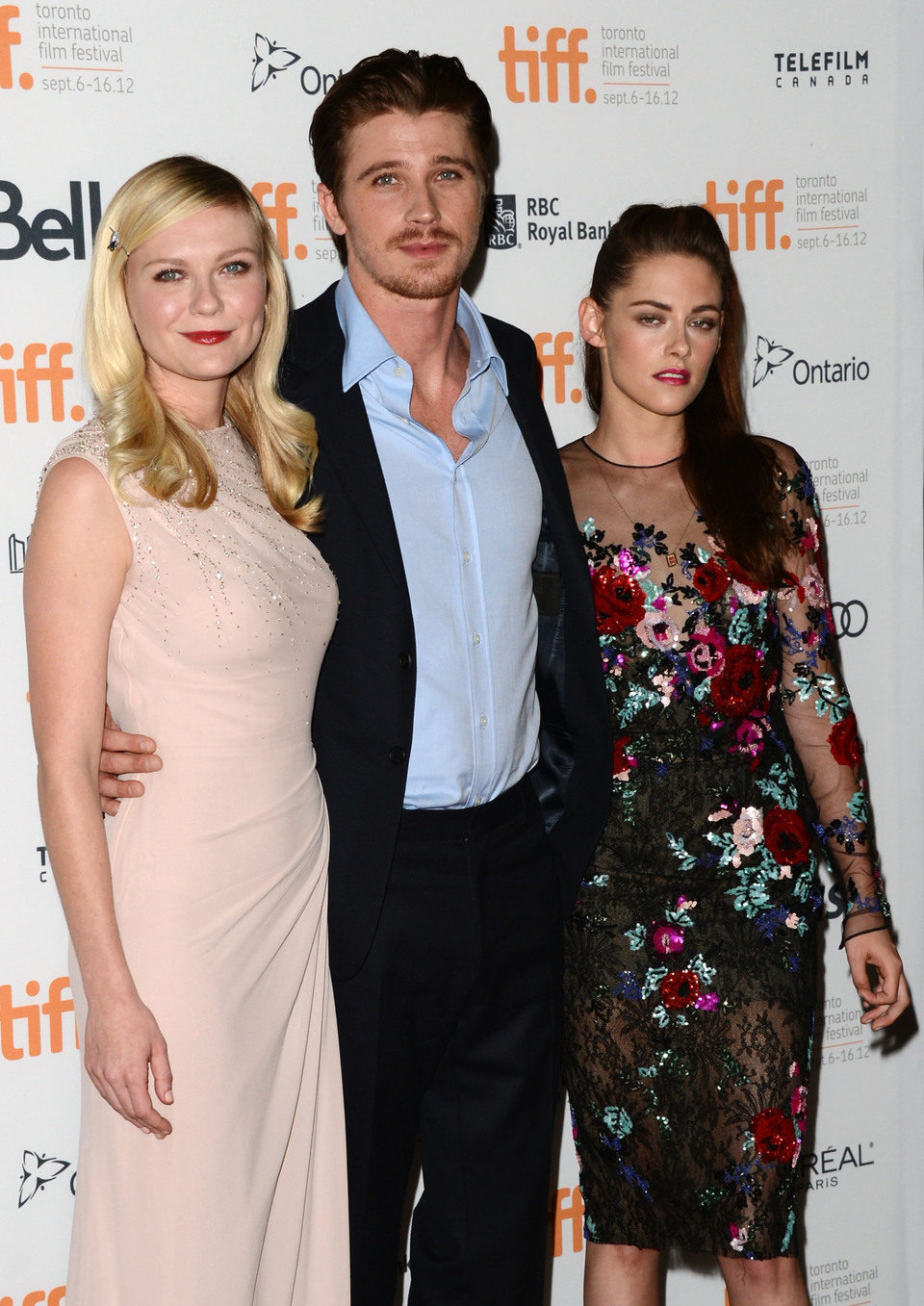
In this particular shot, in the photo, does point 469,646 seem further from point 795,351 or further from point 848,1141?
point 848,1141

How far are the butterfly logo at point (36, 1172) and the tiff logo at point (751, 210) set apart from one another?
2.17 metres

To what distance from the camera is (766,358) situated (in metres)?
2.93

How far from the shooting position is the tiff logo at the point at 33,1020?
7.97 ft

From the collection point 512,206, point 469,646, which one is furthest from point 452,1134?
point 512,206

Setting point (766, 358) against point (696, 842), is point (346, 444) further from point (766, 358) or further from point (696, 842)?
point (766, 358)

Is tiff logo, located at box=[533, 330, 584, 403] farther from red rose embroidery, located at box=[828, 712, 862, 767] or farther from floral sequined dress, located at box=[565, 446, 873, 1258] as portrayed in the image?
red rose embroidery, located at box=[828, 712, 862, 767]

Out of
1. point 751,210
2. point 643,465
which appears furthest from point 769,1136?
point 751,210

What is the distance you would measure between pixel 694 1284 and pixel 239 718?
1.92 m

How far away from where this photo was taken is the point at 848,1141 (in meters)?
3.15

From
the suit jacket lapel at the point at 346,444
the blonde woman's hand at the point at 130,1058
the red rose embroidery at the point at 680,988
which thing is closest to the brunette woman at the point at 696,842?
the red rose embroidery at the point at 680,988

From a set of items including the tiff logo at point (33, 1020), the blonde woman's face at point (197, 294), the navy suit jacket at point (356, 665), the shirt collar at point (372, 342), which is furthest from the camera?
the tiff logo at point (33, 1020)

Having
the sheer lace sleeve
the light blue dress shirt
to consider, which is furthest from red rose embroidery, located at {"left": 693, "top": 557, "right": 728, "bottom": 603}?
the light blue dress shirt

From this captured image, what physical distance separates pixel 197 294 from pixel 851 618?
1.76 metres

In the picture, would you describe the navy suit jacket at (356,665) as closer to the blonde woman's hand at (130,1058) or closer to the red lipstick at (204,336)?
the red lipstick at (204,336)
